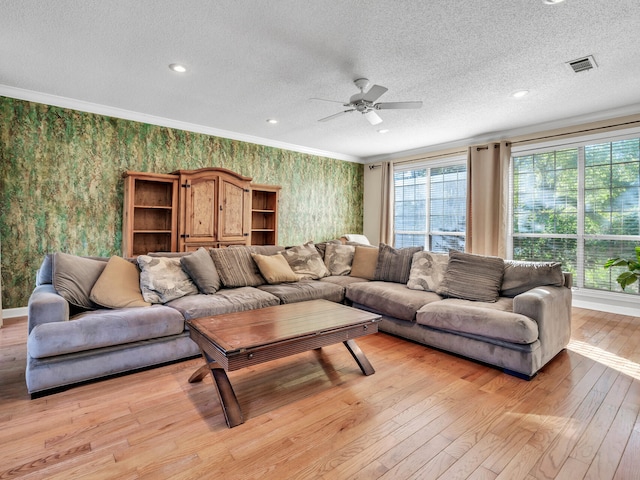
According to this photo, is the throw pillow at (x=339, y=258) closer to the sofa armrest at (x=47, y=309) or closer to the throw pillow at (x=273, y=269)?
the throw pillow at (x=273, y=269)

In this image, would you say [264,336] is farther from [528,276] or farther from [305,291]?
[528,276]

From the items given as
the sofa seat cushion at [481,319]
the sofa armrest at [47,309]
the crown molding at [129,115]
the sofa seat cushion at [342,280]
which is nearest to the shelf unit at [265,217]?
the crown molding at [129,115]

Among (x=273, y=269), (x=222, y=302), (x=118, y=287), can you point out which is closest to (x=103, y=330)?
(x=118, y=287)

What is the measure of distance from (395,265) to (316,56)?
232 centimetres

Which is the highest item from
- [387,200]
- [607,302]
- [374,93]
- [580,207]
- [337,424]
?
[374,93]

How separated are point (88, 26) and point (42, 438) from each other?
270cm

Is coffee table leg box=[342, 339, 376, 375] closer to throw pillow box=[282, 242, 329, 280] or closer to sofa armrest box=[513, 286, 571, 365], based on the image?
sofa armrest box=[513, 286, 571, 365]

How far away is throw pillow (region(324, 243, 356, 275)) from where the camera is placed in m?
4.31

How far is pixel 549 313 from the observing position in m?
2.46

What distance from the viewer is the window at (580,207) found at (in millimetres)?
4129

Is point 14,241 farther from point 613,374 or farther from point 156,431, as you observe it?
point 613,374

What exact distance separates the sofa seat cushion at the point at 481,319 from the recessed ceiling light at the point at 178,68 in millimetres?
3083

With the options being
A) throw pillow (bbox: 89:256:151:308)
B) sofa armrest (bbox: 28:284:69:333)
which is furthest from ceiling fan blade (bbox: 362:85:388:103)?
sofa armrest (bbox: 28:284:69:333)

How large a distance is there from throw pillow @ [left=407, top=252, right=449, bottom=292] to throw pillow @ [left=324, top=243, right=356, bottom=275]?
3.11 ft
